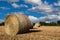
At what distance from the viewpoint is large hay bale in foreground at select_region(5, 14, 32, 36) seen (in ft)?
35.2

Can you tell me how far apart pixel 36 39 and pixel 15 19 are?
3.26 metres

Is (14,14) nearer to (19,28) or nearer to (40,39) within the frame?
(19,28)

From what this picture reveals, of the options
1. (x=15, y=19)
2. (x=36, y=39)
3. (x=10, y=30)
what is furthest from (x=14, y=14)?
(x=36, y=39)

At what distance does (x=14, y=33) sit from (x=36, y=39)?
115 inches

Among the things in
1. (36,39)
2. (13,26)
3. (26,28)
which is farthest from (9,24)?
(36,39)

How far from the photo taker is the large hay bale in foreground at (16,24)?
1073 cm

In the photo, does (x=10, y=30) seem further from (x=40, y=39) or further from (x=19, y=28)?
(x=40, y=39)

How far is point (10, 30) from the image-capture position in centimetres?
1111

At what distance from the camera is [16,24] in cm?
1084

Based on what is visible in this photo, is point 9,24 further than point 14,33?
Yes

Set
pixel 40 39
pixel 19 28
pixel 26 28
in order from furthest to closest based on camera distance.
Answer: pixel 26 28
pixel 19 28
pixel 40 39

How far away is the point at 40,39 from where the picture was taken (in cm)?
802

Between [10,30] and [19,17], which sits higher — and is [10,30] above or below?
below

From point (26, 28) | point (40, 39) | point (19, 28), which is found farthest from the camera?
point (26, 28)
